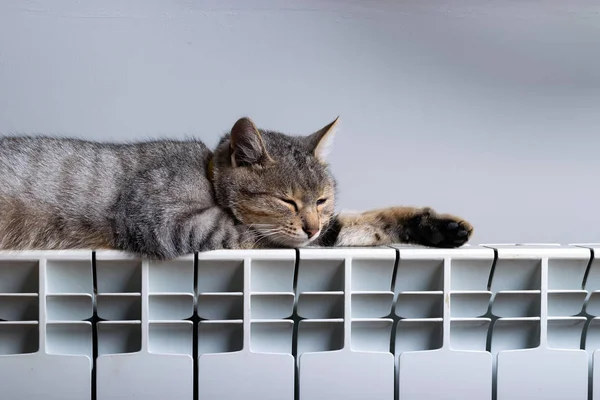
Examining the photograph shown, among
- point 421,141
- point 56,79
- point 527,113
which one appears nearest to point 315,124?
point 421,141

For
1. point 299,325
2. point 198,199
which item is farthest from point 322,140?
point 299,325

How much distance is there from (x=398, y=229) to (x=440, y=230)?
0.11 metres

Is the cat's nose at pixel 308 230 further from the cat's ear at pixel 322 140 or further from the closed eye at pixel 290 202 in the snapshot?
the cat's ear at pixel 322 140

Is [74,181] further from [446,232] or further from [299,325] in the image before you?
[446,232]

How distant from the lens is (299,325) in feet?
2.82

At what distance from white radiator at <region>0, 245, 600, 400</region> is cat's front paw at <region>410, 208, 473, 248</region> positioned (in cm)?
9

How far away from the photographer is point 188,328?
0.85 m

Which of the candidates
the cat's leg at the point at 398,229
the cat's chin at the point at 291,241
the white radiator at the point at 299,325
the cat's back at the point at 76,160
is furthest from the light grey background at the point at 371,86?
the white radiator at the point at 299,325

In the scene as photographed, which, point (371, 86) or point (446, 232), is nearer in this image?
Answer: point (446, 232)

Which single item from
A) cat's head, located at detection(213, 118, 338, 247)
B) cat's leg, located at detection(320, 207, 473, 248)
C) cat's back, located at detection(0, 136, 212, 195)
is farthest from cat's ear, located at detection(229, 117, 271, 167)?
cat's leg, located at detection(320, 207, 473, 248)

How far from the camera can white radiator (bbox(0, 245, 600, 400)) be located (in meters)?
0.83

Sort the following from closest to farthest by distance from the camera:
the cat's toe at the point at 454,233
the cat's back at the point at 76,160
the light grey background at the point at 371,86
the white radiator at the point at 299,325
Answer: the white radiator at the point at 299,325, the cat's toe at the point at 454,233, the cat's back at the point at 76,160, the light grey background at the point at 371,86

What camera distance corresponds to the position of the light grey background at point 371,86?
1329 millimetres

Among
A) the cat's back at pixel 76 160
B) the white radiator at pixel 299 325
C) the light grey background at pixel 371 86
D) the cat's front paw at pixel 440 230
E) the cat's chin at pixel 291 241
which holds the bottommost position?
the white radiator at pixel 299 325
